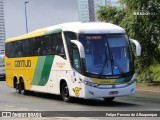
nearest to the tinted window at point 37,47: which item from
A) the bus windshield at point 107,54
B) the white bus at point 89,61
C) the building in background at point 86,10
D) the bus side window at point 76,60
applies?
the white bus at point 89,61

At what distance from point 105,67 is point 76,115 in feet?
11.9

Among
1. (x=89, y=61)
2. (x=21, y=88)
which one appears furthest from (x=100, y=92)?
(x=21, y=88)

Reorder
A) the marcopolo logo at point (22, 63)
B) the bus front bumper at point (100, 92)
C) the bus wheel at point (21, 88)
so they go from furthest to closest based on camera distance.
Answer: the bus wheel at point (21, 88) < the marcopolo logo at point (22, 63) < the bus front bumper at point (100, 92)

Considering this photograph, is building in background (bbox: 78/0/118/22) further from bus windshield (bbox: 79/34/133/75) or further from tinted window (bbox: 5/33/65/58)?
bus windshield (bbox: 79/34/133/75)

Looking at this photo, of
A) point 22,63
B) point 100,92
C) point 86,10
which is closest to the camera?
point 100,92

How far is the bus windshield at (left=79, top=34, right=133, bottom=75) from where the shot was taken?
17.5 metres

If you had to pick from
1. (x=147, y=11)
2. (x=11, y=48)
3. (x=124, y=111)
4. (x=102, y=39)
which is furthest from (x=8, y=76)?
(x=124, y=111)

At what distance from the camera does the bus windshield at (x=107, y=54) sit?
1750 cm

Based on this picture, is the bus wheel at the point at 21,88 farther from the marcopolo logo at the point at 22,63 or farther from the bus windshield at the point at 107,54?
the bus windshield at the point at 107,54

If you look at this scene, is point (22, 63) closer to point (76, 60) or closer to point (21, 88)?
point (21, 88)

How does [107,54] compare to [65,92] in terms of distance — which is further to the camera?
[65,92]

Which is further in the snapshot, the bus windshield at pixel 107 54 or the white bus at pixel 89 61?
the bus windshield at pixel 107 54

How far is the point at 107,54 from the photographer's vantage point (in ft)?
58.2

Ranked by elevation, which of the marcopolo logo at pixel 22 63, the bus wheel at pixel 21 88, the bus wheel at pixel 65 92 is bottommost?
the bus wheel at pixel 21 88
